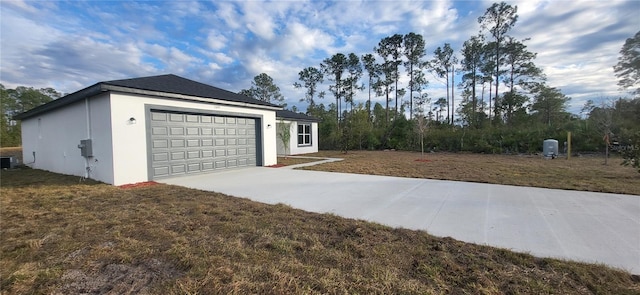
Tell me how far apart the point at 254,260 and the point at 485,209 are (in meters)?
3.92

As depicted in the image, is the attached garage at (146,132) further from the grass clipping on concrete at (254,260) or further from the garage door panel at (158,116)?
the grass clipping on concrete at (254,260)

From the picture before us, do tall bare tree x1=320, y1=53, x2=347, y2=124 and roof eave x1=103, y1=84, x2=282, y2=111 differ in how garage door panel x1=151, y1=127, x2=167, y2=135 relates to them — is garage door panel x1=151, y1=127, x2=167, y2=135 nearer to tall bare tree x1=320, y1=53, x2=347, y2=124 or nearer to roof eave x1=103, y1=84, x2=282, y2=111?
roof eave x1=103, y1=84, x2=282, y2=111

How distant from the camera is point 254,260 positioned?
261 centimetres

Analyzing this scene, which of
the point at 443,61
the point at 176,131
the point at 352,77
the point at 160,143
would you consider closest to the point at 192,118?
the point at 176,131

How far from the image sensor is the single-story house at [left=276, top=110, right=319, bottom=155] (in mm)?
16469

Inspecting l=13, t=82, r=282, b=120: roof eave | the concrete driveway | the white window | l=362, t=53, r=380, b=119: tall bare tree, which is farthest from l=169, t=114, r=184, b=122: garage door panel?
l=362, t=53, r=380, b=119: tall bare tree

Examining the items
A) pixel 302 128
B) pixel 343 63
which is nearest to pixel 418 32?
pixel 343 63

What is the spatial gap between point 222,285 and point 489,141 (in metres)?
20.1

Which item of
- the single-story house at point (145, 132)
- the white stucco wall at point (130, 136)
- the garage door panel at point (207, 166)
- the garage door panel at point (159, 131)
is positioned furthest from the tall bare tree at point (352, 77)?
the garage door panel at point (159, 131)

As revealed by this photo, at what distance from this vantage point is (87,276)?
7.81 feet

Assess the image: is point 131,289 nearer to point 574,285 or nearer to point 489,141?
point 574,285

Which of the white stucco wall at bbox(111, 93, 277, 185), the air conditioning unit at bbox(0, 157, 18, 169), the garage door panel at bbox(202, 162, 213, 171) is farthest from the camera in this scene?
the air conditioning unit at bbox(0, 157, 18, 169)

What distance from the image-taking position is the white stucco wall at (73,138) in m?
6.98

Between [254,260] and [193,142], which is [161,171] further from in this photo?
[254,260]
